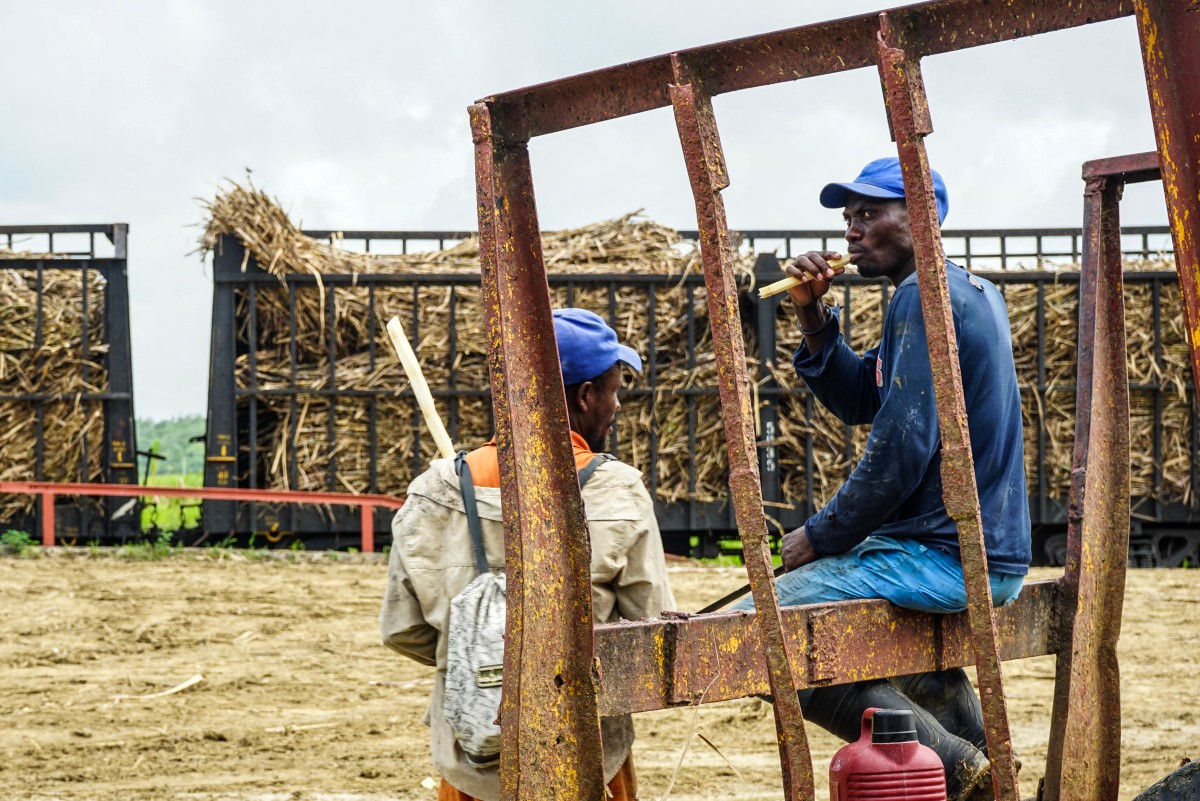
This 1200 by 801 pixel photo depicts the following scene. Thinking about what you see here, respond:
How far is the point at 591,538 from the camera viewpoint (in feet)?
9.44

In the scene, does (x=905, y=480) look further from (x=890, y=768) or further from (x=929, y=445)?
(x=890, y=768)

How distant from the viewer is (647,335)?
11.4m

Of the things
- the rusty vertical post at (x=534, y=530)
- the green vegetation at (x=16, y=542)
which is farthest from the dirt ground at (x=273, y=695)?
the rusty vertical post at (x=534, y=530)

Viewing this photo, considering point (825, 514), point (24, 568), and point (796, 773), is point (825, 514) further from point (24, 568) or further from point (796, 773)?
point (24, 568)

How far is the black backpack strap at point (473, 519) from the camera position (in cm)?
295

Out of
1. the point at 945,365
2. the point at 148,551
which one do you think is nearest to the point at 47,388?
the point at 148,551

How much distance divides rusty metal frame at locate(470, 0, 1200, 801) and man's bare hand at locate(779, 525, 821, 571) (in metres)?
0.62

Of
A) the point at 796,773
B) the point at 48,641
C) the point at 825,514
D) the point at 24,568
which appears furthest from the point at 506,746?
the point at 24,568

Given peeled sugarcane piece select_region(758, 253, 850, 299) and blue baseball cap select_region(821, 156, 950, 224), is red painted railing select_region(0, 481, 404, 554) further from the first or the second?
peeled sugarcane piece select_region(758, 253, 850, 299)

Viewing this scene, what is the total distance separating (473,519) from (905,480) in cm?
103

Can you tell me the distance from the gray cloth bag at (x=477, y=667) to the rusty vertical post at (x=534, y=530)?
1.09 feet

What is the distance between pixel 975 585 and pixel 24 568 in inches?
374

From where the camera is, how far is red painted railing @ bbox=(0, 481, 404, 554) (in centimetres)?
1062

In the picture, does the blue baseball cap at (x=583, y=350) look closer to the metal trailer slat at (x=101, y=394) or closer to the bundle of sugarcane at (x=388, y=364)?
the bundle of sugarcane at (x=388, y=364)
